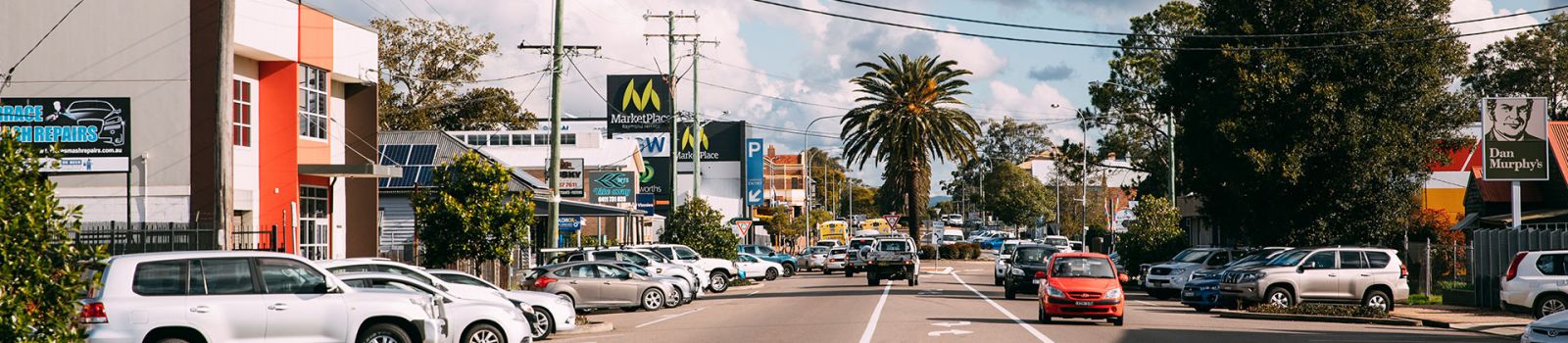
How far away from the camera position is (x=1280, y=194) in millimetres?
34281

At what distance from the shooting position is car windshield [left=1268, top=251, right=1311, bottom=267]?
28.0m

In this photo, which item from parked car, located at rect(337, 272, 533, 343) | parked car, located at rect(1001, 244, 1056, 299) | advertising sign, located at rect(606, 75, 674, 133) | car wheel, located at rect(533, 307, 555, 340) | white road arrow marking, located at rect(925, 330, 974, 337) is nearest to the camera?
parked car, located at rect(337, 272, 533, 343)

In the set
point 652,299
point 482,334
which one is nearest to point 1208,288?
point 652,299

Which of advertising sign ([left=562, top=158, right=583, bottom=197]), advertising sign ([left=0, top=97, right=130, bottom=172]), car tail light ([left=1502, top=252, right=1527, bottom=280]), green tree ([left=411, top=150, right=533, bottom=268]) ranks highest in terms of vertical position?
advertising sign ([left=0, top=97, right=130, bottom=172])

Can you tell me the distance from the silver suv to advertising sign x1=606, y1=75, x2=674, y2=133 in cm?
5622

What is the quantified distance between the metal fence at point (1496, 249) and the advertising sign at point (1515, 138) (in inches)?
47.8

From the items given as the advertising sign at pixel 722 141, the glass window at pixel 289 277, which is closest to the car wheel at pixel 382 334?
the glass window at pixel 289 277

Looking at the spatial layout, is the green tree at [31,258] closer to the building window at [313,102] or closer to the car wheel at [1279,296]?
the building window at [313,102]

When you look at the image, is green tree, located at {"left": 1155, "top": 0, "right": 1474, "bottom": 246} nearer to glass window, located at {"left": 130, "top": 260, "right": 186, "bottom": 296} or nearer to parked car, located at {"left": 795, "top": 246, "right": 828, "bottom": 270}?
glass window, located at {"left": 130, "top": 260, "right": 186, "bottom": 296}

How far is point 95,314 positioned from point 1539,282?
22.6m

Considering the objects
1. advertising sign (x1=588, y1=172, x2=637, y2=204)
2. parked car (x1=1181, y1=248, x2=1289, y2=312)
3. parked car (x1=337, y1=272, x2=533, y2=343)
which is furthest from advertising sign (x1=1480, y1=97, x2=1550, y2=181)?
advertising sign (x1=588, y1=172, x2=637, y2=204)

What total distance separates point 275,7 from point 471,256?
22.5ft

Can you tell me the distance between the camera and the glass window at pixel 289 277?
48.2 ft

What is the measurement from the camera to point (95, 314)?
44.1 feet
